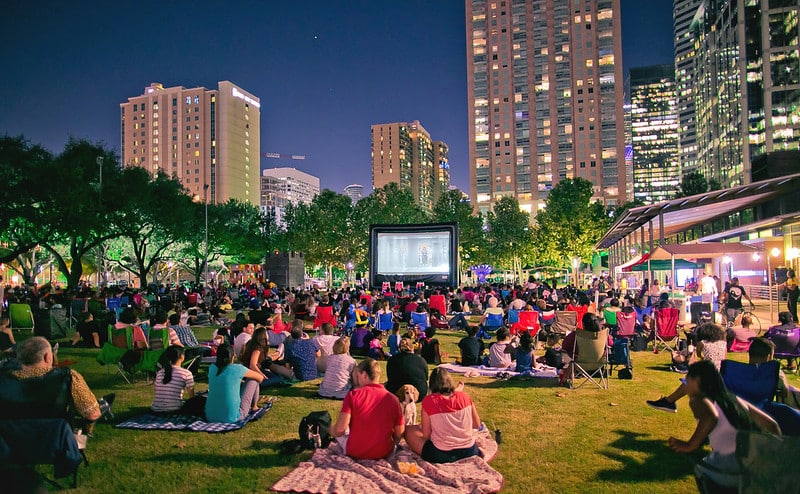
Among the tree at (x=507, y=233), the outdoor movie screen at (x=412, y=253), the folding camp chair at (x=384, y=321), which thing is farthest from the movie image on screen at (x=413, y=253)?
the tree at (x=507, y=233)

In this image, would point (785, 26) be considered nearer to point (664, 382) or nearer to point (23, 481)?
point (664, 382)

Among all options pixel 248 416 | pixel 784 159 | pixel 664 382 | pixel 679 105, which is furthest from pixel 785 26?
pixel 679 105

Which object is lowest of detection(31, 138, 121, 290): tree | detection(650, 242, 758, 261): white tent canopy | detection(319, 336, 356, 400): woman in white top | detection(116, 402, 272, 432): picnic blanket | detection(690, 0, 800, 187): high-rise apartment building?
detection(116, 402, 272, 432): picnic blanket

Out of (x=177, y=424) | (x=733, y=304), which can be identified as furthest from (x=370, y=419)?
(x=733, y=304)

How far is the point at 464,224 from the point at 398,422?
55649 mm

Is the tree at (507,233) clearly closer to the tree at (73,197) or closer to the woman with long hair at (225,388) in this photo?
the tree at (73,197)

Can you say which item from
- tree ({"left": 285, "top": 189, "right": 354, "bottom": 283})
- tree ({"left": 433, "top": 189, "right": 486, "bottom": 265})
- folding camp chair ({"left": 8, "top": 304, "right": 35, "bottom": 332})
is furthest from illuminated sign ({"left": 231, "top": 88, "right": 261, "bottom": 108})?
folding camp chair ({"left": 8, "top": 304, "right": 35, "bottom": 332})

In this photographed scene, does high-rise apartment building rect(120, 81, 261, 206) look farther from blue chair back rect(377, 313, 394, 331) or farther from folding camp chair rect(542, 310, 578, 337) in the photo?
folding camp chair rect(542, 310, 578, 337)

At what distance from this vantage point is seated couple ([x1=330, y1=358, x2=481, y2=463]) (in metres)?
4.82

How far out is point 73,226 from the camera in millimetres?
23547

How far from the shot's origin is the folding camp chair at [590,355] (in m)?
8.28

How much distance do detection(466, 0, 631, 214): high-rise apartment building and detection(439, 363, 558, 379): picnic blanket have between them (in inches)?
4035

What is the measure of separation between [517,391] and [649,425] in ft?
7.51

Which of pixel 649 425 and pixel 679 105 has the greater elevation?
pixel 679 105
